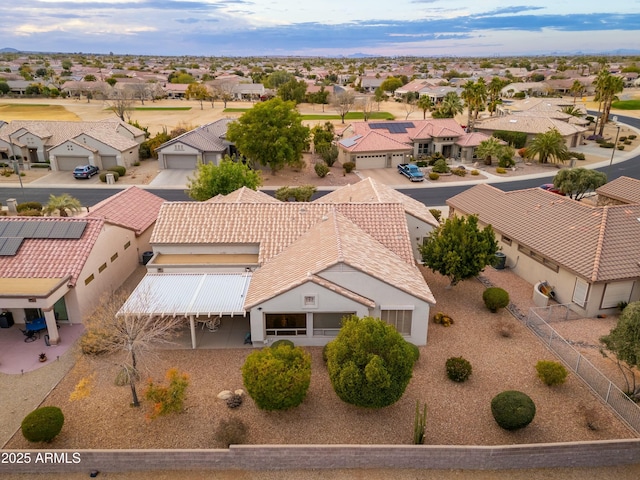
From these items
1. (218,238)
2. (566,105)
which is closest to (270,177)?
(218,238)

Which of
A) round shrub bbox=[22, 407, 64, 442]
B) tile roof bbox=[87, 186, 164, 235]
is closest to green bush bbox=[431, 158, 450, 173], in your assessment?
tile roof bbox=[87, 186, 164, 235]

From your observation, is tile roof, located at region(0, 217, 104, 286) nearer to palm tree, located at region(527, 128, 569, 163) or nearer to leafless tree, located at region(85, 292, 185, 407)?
leafless tree, located at region(85, 292, 185, 407)

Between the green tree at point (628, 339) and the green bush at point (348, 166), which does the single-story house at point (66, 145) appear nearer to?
the green bush at point (348, 166)

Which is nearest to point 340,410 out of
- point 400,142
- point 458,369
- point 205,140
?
point 458,369

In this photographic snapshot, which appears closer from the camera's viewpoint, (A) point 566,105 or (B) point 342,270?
(B) point 342,270

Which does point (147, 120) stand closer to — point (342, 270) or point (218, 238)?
point (218, 238)
